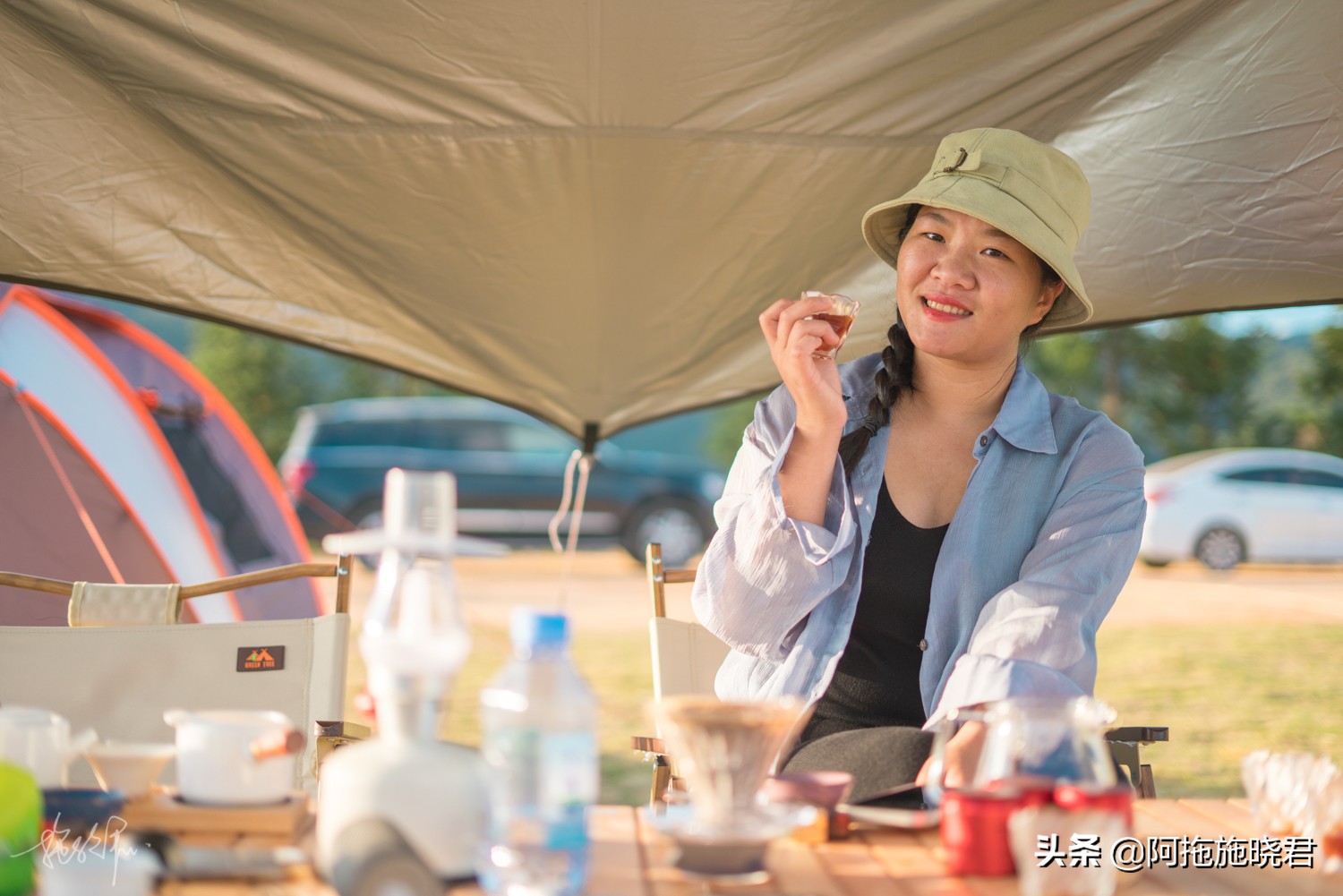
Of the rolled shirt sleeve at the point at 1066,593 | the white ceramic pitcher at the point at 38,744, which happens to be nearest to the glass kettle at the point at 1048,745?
the rolled shirt sleeve at the point at 1066,593

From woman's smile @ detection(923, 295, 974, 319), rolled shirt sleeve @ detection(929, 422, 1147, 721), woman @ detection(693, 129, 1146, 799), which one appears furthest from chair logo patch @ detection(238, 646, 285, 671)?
woman's smile @ detection(923, 295, 974, 319)

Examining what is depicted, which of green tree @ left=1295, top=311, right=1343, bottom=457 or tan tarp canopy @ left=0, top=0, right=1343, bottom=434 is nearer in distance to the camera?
tan tarp canopy @ left=0, top=0, right=1343, bottom=434

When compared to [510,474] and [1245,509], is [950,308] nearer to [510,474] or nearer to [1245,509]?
[510,474]

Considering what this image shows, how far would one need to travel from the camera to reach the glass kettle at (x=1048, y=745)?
52.2 inches

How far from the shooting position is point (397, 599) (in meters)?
1.20

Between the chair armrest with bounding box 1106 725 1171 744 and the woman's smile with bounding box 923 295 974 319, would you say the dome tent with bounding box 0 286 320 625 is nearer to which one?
the woman's smile with bounding box 923 295 974 319

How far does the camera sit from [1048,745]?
4.37 feet

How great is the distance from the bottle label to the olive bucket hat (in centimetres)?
138

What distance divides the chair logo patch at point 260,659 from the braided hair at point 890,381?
1.15 m

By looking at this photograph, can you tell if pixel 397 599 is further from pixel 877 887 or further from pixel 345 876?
pixel 877 887

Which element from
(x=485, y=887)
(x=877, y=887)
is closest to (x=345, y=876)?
(x=485, y=887)

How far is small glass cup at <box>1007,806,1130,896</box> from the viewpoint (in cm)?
121

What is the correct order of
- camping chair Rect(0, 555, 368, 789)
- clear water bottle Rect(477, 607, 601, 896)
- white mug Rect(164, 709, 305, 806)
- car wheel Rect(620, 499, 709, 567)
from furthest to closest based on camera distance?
car wheel Rect(620, 499, 709, 567) < camping chair Rect(0, 555, 368, 789) < white mug Rect(164, 709, 305, 806) < clear water bottle Rect(477, 607, 601, 896)

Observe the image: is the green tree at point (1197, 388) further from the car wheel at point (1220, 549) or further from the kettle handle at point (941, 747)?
the kettle handle at point (941, 747)
